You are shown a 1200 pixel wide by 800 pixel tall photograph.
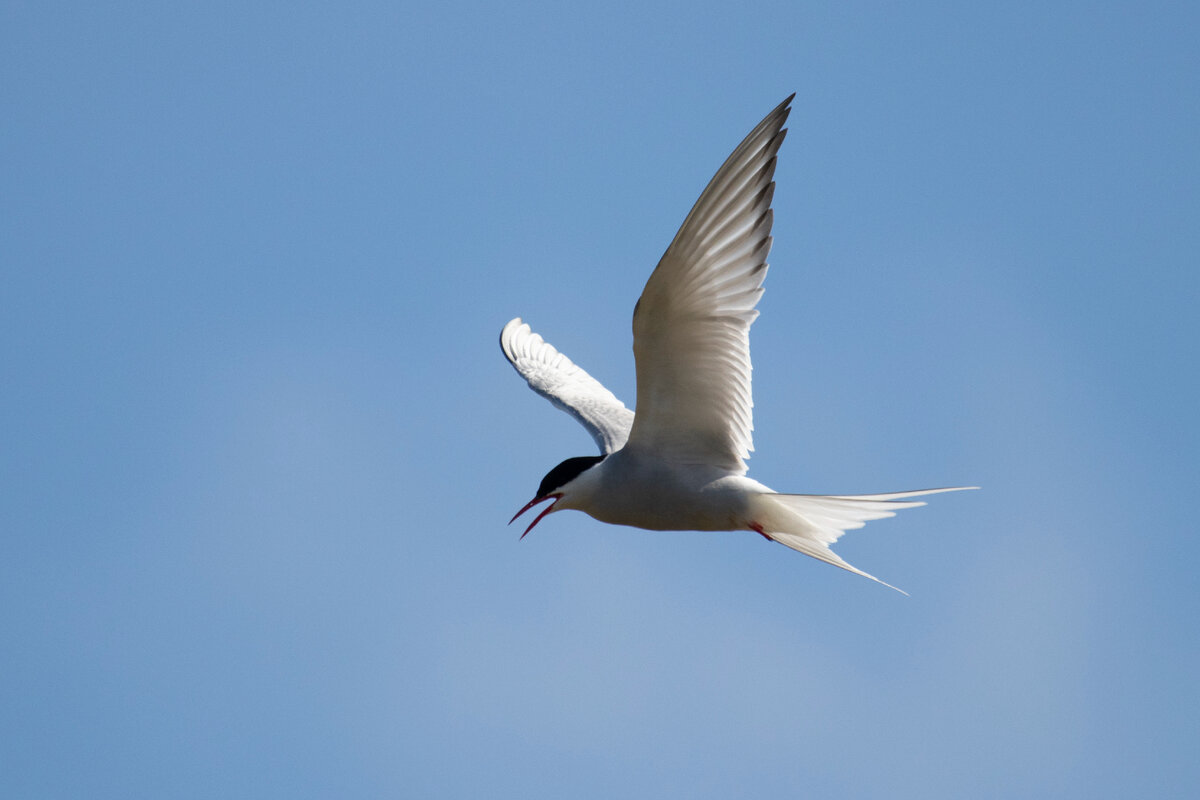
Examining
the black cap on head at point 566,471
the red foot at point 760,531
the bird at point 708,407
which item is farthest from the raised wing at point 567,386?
the red foot at point 760,531

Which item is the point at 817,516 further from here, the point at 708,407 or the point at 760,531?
the point at 708,407

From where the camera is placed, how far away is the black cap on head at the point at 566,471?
6406 mm

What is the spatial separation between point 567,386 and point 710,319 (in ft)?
11.0

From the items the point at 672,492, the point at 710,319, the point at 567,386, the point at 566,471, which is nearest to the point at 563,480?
the point at 566,471

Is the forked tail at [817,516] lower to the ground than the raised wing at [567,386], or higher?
lower

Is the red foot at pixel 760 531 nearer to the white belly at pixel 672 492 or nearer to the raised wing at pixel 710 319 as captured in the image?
the white belly at pixel 672 492

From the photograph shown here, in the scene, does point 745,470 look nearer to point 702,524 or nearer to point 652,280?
point 702,524

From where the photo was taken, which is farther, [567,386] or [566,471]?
[567,386]

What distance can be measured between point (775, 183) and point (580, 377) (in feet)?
14.3

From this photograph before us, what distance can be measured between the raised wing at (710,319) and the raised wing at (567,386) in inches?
42.2

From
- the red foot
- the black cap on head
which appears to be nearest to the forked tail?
the red foot

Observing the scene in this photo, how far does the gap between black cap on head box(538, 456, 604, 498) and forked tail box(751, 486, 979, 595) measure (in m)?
0.96

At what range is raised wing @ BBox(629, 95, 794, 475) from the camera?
17.5 ft

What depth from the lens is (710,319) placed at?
576cm
